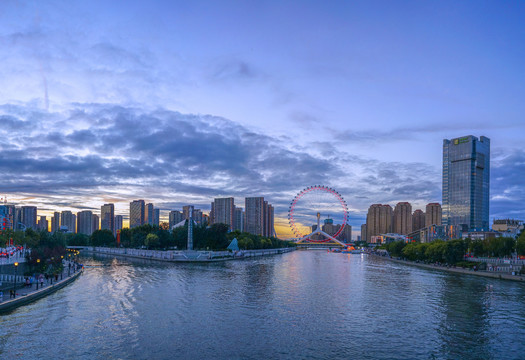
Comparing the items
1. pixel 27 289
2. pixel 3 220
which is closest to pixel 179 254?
pixel 3 220

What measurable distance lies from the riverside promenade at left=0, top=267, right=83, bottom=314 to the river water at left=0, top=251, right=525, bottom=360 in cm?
80

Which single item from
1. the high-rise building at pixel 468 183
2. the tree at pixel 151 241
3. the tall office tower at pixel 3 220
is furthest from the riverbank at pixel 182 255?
the high-rise building at pixel 468 183

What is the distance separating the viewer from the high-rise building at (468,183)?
16438cm

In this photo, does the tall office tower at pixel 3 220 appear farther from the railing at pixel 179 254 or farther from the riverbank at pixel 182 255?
the railing at pixel 179 254

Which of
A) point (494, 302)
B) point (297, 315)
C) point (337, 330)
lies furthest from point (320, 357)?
point (494, 302)

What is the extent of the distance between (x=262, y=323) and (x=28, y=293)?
18.8 metres

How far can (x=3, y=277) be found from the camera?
120ft

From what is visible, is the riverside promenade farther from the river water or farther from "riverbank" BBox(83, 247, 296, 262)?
"riverbank" BBox(83, 247, 296, 262)

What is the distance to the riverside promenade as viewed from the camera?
29.0m

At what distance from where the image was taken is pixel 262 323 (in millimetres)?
28281

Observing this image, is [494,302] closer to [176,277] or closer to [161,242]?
[176,277]

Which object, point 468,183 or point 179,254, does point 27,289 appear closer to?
point 179,254

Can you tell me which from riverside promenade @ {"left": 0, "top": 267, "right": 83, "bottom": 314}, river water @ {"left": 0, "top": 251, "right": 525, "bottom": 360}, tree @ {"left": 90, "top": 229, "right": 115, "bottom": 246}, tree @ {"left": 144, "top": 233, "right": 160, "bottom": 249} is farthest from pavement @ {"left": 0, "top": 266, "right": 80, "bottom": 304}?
tree @ {"left": 90, "top": 229, "right": 115, "bottom": 246}

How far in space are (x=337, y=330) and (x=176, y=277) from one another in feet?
101
